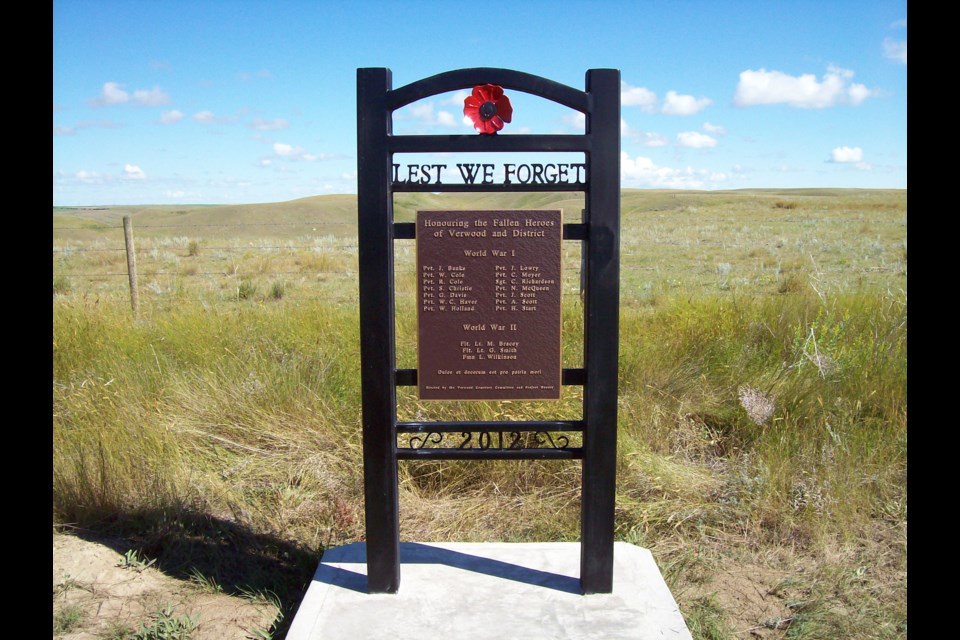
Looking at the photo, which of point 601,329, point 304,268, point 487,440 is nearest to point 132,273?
point 304,268

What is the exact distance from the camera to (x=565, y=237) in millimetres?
3838

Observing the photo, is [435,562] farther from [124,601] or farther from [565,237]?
[565,237]

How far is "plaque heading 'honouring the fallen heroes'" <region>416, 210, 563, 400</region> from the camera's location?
3.77m

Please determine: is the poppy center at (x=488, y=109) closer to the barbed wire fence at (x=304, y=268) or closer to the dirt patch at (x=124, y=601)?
the dirt patch at (x=124, y=601)

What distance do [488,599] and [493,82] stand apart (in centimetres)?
263

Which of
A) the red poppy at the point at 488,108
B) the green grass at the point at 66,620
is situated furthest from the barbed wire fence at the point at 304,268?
the red poppy at the point at 488,108

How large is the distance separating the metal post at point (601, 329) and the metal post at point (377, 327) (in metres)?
0.99

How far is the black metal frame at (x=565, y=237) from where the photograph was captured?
3.65m

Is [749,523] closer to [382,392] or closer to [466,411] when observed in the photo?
[466,411]

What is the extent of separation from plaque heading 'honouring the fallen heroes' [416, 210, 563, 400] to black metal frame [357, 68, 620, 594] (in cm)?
13

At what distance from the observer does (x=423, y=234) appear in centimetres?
377

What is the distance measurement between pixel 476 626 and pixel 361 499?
178 centimetres

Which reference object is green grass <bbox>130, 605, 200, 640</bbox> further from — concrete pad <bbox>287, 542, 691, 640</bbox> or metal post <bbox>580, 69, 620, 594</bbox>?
metal post <bbox>580, 69, 620, 594</bbox>

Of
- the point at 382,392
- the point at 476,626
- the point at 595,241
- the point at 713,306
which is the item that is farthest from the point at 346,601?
the point at 713,306
